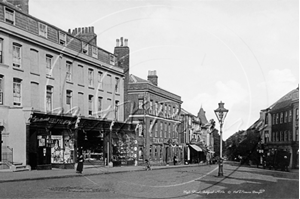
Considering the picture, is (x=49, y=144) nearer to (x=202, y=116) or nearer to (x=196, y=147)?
(x=196, y=147)

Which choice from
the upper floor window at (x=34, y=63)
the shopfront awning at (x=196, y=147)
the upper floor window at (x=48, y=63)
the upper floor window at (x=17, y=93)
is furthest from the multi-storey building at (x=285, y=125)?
the upper floor window at (x=17, y=93)

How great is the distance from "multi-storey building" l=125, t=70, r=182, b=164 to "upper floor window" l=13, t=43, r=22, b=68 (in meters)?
12.7

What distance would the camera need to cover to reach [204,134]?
4922mm

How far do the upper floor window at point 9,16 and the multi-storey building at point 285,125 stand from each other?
18449 mm

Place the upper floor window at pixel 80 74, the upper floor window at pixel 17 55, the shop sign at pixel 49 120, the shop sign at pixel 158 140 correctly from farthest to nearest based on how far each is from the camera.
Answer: the shop sign at pixel 49 120 < the upper floor window at pixel 17 55 < the upper floor window at pixel 80 74 < the shop sign at pixel 158 140

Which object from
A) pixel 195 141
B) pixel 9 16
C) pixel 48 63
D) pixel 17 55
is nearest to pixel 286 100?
pixel 195 141

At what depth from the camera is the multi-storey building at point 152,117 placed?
17.2ft

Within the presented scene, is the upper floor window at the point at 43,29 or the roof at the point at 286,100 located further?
the upper floor window at the point at 43,29

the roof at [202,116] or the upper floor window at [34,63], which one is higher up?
the upper floor window at [34,63]

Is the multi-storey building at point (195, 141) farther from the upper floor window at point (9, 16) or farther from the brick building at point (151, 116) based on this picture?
the upper floor window at point (9, 16)

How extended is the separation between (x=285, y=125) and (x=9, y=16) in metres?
19.1

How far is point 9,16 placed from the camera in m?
20.0

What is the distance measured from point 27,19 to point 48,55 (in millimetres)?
6241

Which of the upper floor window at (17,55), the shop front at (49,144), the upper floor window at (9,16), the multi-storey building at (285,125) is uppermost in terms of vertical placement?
the upper floor window at (9,16)
